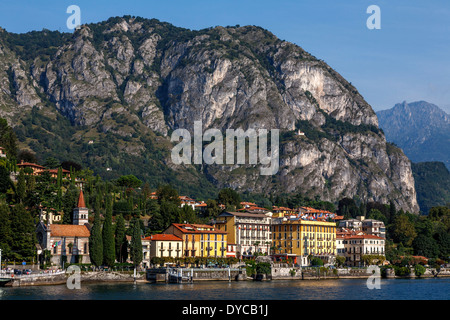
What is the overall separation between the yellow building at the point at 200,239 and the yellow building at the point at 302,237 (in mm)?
17752

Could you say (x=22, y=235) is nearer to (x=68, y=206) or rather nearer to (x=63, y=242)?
(x=63, y=242)

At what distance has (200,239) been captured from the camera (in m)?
149

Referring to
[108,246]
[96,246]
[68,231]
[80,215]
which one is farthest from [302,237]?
[96,246]

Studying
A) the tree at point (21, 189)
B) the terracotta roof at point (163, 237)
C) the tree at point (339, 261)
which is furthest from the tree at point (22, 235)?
the tree at point (339, 261)

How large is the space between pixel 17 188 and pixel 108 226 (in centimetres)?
3500

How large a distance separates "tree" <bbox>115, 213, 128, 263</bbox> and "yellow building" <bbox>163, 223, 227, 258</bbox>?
59.4ft

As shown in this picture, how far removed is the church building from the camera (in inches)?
4941

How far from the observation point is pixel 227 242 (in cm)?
16062

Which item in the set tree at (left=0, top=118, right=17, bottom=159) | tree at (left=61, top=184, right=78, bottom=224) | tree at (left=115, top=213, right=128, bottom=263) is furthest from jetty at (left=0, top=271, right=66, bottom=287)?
tree at (left=0, top=118, right=17, bottom=159)

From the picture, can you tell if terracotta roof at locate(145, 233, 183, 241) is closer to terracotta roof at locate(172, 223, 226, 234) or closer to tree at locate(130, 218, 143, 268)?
terracotta roof at locate(172, 223, 226, 234)

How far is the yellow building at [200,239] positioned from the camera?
14550 cm

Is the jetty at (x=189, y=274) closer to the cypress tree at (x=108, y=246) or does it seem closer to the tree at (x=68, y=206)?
the cypress tree at (x=108, y=246)
